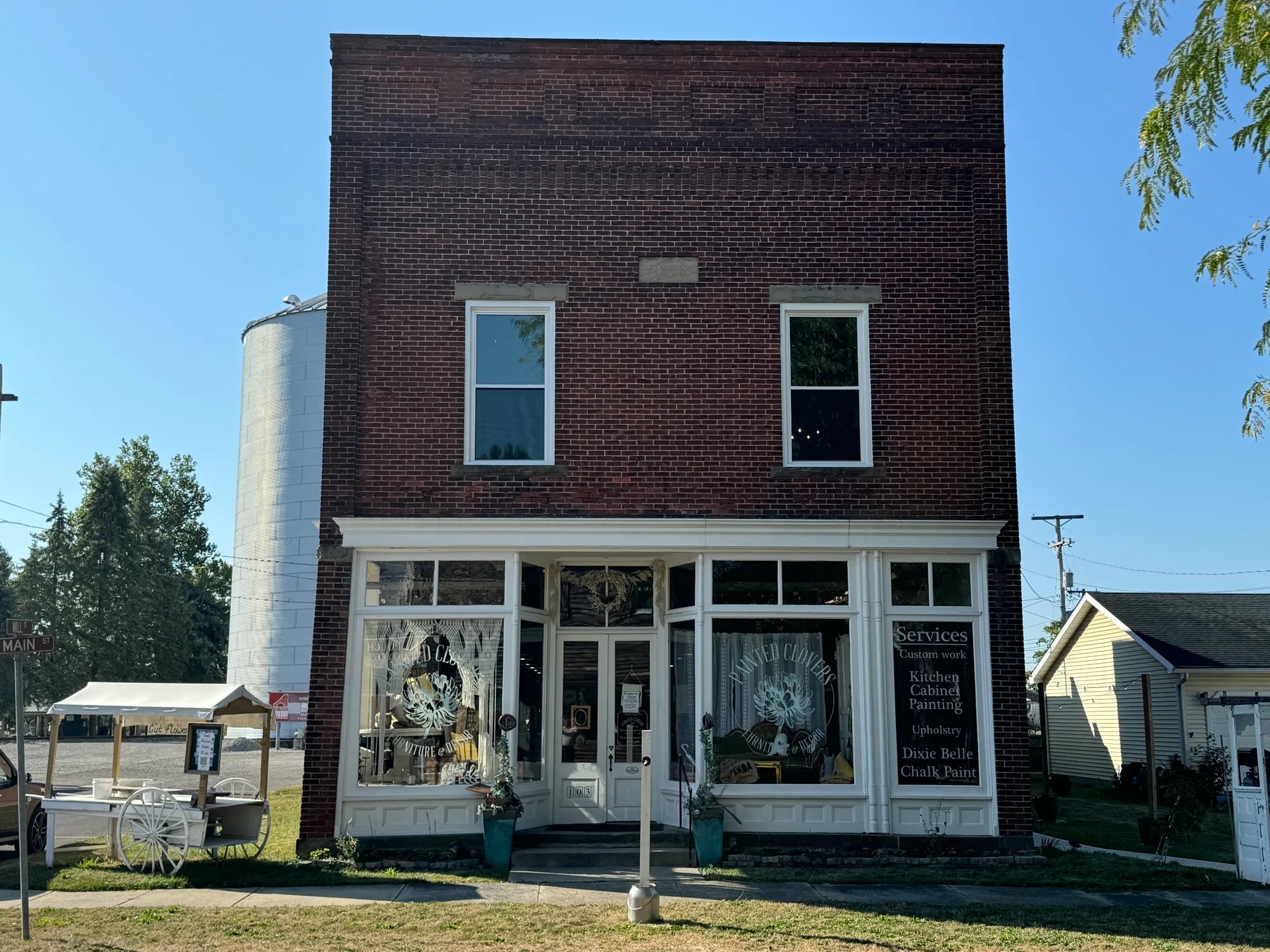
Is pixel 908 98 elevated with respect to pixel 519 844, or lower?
elevated

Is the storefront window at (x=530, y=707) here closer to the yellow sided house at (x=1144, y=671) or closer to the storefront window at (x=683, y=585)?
the storefront window at (x=683, y=585)

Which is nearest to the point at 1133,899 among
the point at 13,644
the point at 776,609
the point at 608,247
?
the point at 776,609

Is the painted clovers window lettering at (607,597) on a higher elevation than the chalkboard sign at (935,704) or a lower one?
higher

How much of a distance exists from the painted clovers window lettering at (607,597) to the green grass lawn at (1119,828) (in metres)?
7.31

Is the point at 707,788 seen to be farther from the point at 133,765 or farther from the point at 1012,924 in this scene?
the point at 133,765

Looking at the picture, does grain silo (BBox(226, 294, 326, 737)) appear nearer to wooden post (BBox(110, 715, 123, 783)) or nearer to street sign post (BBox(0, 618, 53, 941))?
wooden post (BBox(110, 715, 123, 783))

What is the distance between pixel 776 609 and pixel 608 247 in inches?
189

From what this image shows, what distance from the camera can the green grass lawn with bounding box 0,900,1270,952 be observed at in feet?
30.5

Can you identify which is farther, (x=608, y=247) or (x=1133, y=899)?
(x=608, y=247)

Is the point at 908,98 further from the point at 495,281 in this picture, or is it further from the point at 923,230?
the point at 495,281

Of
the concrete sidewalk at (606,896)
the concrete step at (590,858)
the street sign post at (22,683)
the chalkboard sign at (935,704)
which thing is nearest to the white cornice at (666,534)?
the chalkboard sign at (935,704)

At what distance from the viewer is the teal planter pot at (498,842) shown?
1292cm

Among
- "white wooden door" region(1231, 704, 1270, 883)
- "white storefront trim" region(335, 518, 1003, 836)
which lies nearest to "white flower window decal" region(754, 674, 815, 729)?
"white storefront trim" region(335, 518, 1003, 836)

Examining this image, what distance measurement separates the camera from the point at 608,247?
48.0ft
